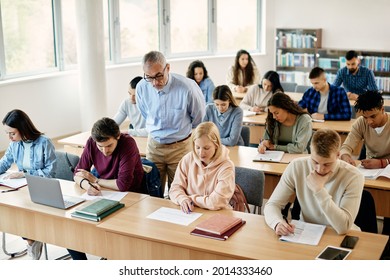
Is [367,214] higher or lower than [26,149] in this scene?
lower

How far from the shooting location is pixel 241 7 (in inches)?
470

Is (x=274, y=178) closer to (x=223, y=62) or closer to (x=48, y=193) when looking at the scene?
(x=48, y=193)

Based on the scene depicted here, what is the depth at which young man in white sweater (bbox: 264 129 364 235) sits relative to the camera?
3.25m

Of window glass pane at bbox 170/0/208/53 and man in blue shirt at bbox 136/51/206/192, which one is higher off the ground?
window glass pane at bbox 170/0/208/53

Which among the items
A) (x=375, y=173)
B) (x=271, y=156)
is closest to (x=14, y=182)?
(x=271, y=156)

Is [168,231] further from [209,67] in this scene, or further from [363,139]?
[209,67]

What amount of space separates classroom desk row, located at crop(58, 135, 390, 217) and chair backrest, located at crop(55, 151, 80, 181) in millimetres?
736

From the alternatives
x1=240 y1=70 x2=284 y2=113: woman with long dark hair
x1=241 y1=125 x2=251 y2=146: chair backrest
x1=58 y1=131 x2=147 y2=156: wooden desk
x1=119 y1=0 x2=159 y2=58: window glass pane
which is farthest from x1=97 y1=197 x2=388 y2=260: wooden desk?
x1=119 y1=0 x2=159 y2=58: window glass pane

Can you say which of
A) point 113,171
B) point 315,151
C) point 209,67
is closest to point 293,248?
point 315,151

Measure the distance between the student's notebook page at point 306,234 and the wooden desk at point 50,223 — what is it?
45.2 inches

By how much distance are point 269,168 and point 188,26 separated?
6791 mm

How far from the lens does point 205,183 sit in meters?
3.90

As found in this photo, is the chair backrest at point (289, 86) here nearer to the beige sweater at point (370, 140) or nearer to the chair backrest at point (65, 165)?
the beige sweater at point (370, 140)

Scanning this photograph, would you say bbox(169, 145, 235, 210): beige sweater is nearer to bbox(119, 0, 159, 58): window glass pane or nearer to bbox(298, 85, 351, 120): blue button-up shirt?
bbox(298, 85, 351, 120): blue button-up shirt
